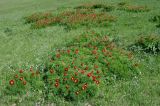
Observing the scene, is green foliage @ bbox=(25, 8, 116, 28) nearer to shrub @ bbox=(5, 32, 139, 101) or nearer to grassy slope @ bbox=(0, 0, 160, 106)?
grassy slope @ bbox=(0, 0, 160, 106)

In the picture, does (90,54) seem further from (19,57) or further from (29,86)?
(19,57)

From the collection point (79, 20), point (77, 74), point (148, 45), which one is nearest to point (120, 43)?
point (148, 45)

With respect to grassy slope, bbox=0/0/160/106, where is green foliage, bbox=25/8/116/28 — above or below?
above

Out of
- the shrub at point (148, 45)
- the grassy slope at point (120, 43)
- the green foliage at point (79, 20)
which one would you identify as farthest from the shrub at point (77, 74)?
the green foliage at point (79, 20)

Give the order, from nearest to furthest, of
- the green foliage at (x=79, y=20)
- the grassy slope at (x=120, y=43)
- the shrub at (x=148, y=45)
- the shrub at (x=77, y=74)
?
the grassy slope at (x=120, y=43)
the shrub at (x=77, y=74)
the shrub at (x=148, y=45)
the green foliage at (x=79, y=20)

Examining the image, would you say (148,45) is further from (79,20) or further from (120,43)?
(79,20)

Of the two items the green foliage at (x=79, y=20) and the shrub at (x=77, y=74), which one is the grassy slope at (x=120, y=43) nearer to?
the shrub at (x=77, y=74)

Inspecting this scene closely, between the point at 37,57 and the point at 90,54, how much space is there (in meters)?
3.53

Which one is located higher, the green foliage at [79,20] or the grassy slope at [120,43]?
the green foliage at [79,20]

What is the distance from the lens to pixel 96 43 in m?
15.2

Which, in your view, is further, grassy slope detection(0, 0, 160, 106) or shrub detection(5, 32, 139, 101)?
shrub detection(5, 32, 139, 101)

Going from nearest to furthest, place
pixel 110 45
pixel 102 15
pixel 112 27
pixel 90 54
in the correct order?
pixel 90 54
pixel 110 45
pixel 112 27
pixel 102 15

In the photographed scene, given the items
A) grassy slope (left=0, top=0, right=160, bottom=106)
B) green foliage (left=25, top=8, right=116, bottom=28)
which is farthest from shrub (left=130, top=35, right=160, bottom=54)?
green foliage (left=25, top=8, right=116, bottom=28)

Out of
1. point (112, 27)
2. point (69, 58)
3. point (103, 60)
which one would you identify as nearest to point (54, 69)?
point (69, 58)
